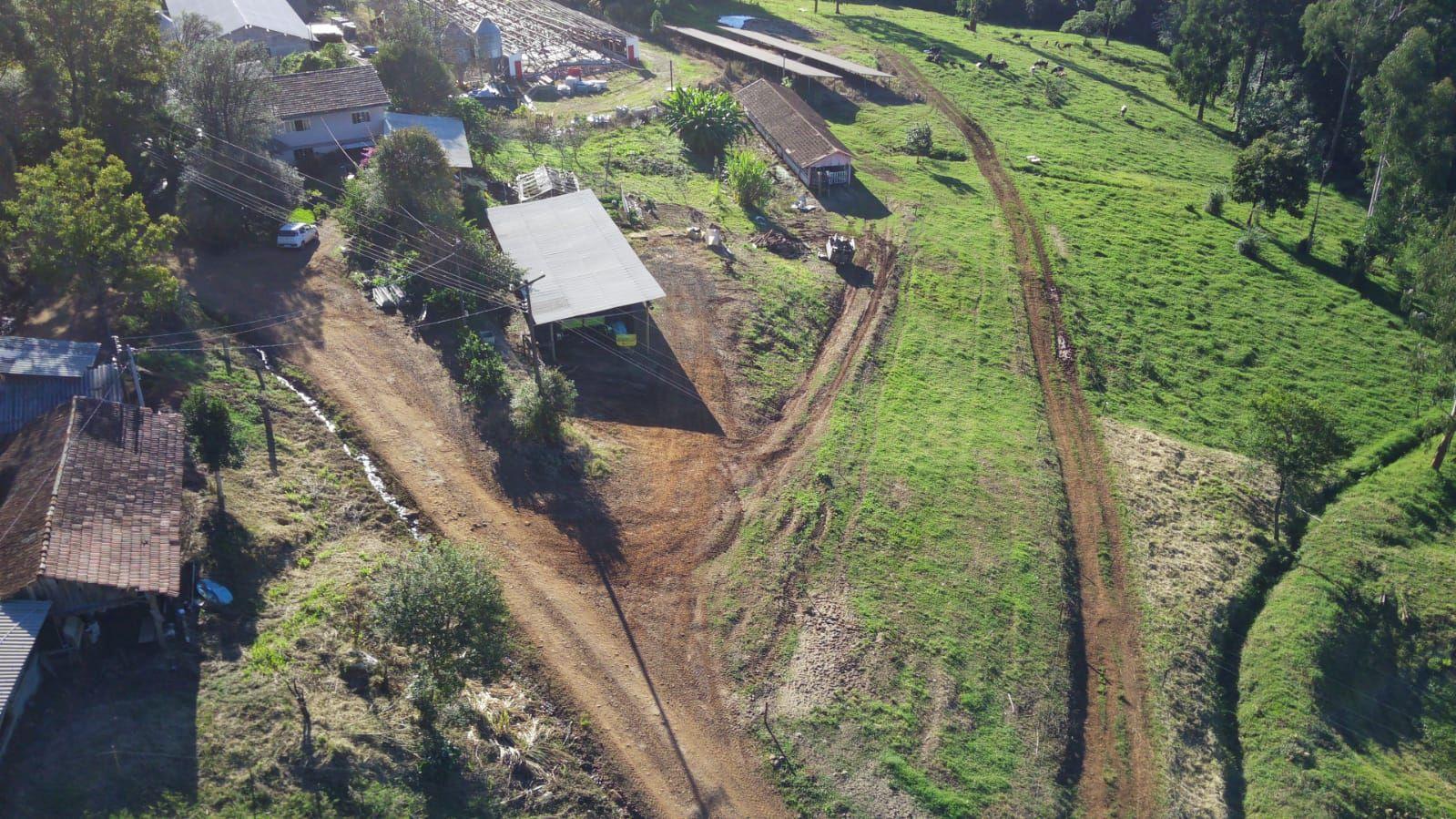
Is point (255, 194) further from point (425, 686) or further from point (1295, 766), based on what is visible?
point (1295, 766)

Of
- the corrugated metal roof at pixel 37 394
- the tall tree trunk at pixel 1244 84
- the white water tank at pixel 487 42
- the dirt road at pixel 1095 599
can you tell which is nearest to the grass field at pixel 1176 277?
the tall tree trunk at pixel 1244 84

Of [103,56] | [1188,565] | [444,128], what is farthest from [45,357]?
[1188,565]

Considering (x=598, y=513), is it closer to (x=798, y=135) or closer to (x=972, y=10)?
(x=798, y=135)

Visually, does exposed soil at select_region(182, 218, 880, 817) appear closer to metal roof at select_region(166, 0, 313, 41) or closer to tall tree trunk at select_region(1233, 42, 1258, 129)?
metal roof at select_region(166, 0, 313, 41)

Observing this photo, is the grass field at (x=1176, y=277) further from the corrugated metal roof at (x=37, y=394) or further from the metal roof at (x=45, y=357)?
the metal roof at (x=45, y=357)

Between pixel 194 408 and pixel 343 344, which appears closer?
pixel 194 408

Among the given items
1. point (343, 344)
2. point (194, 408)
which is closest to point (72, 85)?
point (343, 344)
